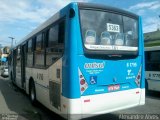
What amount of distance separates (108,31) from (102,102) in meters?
1.88

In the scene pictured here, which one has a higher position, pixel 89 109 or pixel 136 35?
pixel 136 35

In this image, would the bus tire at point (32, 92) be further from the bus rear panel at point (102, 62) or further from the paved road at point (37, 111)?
the bus rear panel at point (102, 62)

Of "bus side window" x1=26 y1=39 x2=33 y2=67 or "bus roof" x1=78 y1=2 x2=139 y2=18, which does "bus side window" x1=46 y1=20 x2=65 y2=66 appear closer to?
"bus roof" x1=78 y1=2 x2=139 y2=18

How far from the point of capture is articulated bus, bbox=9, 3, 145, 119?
6.25m

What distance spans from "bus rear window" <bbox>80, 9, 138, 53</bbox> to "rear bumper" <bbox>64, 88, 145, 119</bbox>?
4.00ft

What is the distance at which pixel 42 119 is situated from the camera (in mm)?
8164

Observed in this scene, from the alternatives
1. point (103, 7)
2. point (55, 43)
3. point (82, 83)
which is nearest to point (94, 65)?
point (82, 83)

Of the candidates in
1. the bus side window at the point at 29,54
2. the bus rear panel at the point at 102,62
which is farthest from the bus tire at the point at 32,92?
the bus rear panel at the point at 102,62

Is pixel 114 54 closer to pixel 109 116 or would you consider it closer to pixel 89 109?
pixel 89 109

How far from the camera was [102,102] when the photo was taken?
6609 millimetres

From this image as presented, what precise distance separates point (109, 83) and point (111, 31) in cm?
140

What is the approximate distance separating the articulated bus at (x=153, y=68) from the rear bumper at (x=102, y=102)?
5038 millimetres

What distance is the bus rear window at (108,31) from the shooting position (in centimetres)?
652

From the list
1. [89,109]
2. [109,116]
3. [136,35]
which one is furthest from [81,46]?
[109,116]
